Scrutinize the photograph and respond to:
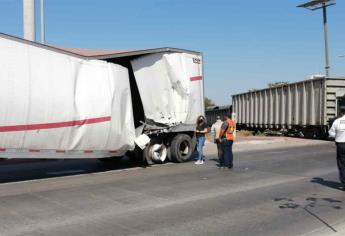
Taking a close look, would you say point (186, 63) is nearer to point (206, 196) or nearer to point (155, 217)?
point (206, 196)

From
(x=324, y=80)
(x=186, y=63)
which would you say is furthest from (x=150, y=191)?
(x=324, y=80)

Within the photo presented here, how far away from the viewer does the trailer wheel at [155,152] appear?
15492 millimetres

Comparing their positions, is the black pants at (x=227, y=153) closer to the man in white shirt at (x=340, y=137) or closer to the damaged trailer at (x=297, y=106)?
the man in white shirt at (x=340, y=137)

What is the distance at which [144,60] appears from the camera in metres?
15.0

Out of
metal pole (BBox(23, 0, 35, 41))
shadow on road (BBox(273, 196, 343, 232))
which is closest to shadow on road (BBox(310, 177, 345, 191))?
shadow on road (BBox(273, 196, 343, 232))

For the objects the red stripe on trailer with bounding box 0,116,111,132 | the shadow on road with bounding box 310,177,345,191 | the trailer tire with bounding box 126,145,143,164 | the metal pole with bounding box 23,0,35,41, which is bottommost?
the shadow on road with bounding box 310,177,345,191

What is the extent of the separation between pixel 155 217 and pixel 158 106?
25.2 ft

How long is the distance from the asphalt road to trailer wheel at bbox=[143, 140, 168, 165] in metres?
0.49

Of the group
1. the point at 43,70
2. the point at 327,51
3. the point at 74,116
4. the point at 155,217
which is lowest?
the point at 155,217

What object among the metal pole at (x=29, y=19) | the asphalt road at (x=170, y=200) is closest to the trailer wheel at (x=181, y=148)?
the asphalt road at (x=170, y=200)

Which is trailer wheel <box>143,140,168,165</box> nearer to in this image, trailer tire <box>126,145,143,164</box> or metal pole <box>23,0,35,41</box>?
trailer tire <box>126,145,143,164</box>

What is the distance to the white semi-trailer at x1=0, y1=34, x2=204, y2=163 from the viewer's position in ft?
36.4

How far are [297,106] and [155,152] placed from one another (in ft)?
54.3

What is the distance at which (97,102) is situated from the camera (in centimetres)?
1291
